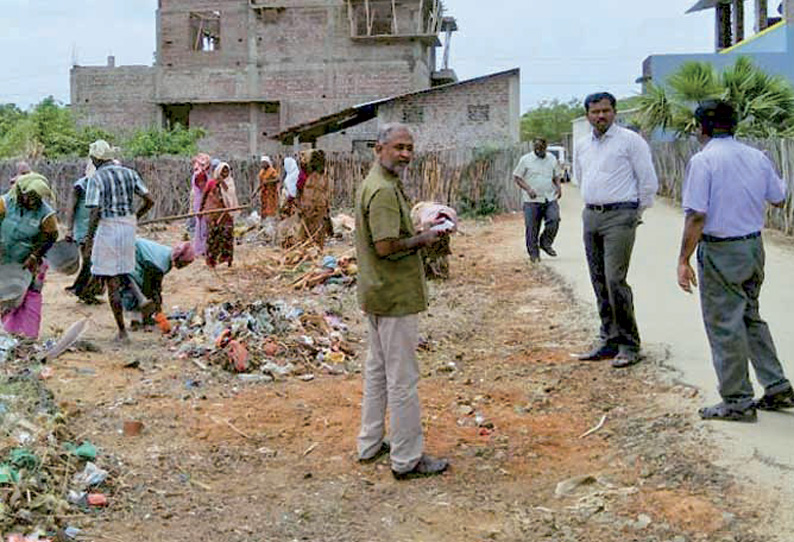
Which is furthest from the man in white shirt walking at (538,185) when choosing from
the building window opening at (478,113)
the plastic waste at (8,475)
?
the building window opening at (478,113)

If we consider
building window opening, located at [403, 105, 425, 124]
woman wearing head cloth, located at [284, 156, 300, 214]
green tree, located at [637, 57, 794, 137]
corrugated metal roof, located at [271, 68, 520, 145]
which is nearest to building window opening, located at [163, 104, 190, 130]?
corrugated metal roof, located at [271, 68, 520, 145]

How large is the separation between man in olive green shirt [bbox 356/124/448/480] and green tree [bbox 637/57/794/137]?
17.3 metres

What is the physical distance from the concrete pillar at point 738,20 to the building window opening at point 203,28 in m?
19.5

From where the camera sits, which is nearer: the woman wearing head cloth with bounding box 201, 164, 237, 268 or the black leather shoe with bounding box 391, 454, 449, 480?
the black leather shoe with bounding box 391, 454, 449, 480

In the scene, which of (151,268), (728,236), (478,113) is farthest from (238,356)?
(478,113)

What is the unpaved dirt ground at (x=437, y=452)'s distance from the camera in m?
4.14

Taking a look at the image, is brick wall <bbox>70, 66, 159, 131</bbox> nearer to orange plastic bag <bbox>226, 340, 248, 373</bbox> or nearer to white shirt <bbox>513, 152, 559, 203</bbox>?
white shirt <bbox>513, 152, 559, 203</bbox>

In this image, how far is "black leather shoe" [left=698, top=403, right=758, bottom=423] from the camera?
5012 mm

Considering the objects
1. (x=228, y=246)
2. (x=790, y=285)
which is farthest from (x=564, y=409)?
(x=228, y=246)

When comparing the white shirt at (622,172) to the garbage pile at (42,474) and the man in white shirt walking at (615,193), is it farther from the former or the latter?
the garbage pile at (42,474)

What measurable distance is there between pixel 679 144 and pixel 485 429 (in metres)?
19.7

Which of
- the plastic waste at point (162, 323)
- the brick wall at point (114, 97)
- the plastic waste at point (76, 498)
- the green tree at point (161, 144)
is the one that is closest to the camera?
the plastic waste at point (76, 498)

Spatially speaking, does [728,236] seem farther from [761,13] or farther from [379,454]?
[761,13]

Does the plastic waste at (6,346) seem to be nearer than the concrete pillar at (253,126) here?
Yes
